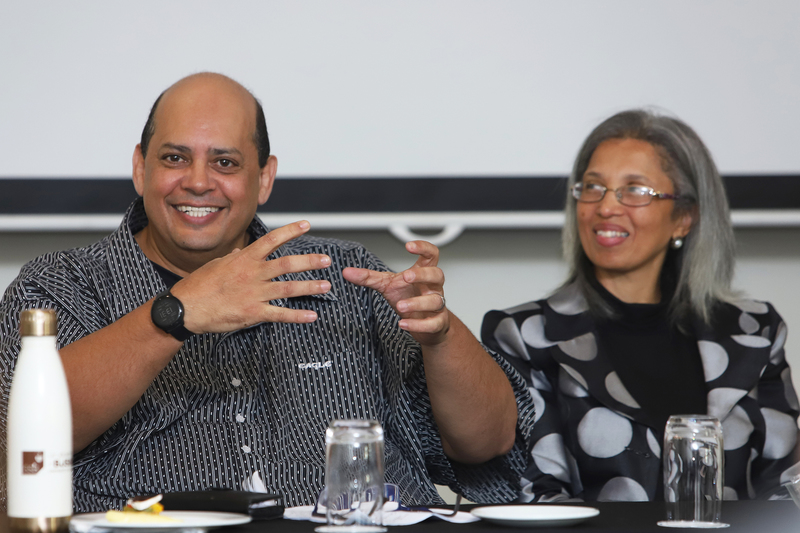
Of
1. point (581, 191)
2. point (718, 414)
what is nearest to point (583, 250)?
point (581, 191)

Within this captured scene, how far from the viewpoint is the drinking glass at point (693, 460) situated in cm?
109

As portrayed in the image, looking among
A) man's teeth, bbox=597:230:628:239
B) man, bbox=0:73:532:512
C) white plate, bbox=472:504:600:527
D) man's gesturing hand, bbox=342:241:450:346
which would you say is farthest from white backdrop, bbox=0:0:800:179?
white plate, bbox=472:504:600:527

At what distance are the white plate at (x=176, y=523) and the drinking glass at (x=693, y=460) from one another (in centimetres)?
53

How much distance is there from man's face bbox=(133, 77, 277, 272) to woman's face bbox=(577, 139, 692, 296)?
0.83m

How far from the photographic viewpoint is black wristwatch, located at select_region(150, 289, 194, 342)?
46.7 inches

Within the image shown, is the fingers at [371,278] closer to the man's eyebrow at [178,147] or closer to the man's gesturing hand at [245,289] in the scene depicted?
the man's gesturing hand at [245,289]

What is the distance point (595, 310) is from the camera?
199 centimetres

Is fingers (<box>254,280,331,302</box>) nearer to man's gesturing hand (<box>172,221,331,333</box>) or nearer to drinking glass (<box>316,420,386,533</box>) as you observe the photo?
man's gesturing hand (<box>172,221,331,333</box>)

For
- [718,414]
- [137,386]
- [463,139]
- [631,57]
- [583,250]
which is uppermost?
[631,57]

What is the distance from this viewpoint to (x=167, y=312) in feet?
3.89

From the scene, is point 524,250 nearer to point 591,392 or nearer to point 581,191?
point 581,191

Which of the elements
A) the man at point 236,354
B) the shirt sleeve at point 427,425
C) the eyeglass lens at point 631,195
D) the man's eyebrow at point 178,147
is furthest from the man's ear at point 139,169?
the eyeglass lens at point 631,195

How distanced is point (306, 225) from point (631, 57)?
1603 mm

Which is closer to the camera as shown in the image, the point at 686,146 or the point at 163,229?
the point at 163,229
